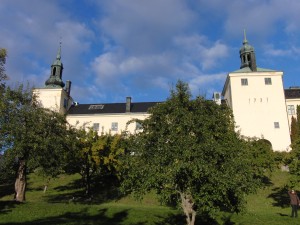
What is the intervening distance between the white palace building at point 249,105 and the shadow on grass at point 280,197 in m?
19.4

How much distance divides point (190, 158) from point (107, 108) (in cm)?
5459

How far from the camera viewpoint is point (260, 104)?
5741 centimetres

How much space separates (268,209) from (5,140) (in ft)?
76.1

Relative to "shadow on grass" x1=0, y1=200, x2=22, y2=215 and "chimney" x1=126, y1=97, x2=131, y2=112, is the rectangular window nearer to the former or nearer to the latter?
"chimney" x1=126, y1=97, x2=131, y2=112

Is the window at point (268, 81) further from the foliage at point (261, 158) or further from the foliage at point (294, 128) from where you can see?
the foliage at point (261, 158)

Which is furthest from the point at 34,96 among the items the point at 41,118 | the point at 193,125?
the point at 193,125

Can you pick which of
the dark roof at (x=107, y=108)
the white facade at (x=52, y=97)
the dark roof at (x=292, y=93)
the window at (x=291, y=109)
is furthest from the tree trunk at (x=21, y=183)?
the dark roof at (x=292, y=93)

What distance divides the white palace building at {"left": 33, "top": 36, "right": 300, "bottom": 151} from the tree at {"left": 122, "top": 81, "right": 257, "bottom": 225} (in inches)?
1464

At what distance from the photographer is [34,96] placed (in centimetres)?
2948

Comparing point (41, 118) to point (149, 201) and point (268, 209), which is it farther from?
point (268, 209)

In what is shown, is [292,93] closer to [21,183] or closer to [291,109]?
[291,109]

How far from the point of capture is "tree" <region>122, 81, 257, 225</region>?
16.0m

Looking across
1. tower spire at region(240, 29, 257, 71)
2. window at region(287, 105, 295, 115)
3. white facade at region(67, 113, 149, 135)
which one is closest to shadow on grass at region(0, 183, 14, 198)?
white facade at region(67, 113, 149, 135)

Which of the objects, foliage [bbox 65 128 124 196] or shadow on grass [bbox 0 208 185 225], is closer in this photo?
shadow on grass [bbox 0 208 185 225]
